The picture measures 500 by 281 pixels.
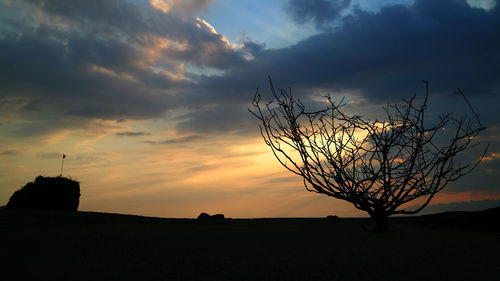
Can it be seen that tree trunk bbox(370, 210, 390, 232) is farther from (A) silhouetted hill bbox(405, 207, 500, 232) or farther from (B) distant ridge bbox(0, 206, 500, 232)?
(A) silhouetted hill bbox(405, 207, 500, 232)

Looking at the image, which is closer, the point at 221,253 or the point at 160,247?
the point at 221,253

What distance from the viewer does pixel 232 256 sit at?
3828mm

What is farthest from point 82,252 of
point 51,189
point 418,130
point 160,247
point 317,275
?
point 51,189

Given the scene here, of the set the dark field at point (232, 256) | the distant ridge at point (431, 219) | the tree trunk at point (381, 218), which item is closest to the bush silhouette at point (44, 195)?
the distant ridge at point (431, 219)

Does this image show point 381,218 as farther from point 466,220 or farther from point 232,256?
point 466,220

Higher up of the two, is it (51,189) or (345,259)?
(51,189)

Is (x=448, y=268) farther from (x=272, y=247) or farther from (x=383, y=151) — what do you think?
(x=383, y=151)

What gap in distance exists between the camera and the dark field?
3145 millimetres

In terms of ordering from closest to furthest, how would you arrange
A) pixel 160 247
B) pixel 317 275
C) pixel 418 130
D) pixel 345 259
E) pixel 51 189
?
pixel 317 275
pixel 345 259
pixel 160 247
pixel 418 130
pixel 51 189

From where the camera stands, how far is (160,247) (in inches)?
169

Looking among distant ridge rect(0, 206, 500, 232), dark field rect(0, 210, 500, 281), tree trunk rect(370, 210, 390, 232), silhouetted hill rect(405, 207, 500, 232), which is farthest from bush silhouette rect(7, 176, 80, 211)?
silhouetted hill rect(405, 207, 500, 232)

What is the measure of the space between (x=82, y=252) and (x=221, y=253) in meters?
1.46

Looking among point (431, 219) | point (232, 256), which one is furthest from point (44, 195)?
point (431, 219)

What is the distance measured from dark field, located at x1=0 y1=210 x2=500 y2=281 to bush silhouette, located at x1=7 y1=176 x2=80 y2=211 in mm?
7425
